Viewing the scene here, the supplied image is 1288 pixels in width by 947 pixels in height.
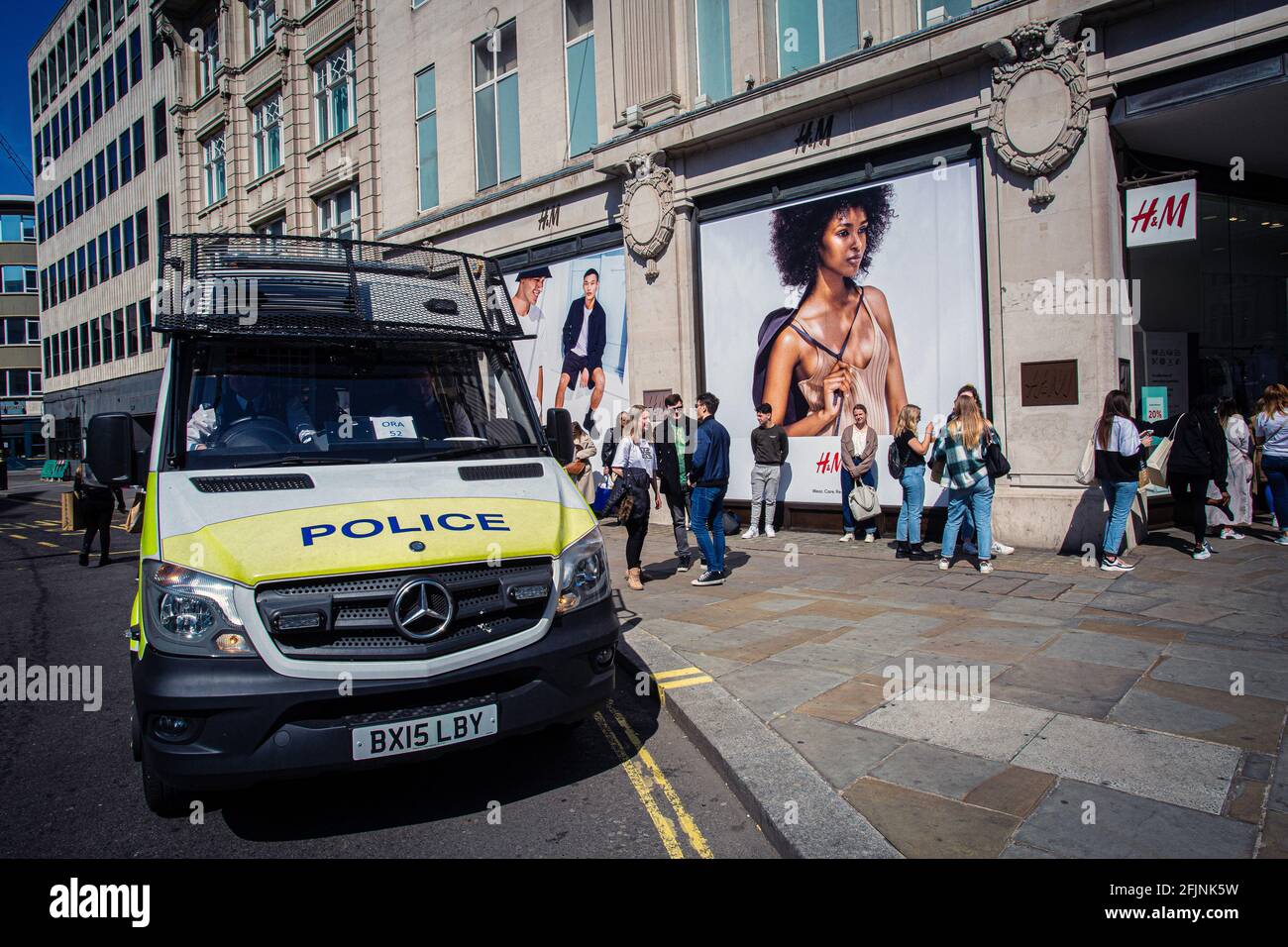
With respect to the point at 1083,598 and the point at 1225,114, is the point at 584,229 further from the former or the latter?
the point at 1083,598

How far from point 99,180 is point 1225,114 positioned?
47.2 meters

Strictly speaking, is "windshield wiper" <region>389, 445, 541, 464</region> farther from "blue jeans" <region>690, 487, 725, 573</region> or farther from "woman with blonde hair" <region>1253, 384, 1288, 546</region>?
"woman with blonde hair" <region>1253, 384, 1288, 546</region>

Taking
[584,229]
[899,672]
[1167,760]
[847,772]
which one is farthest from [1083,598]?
[584,229]

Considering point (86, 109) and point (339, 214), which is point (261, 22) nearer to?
point (339, 214)

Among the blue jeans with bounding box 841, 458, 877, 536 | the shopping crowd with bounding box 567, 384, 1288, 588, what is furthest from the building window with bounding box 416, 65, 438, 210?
the blue jeans with bounding box 841, 458, 877, 536

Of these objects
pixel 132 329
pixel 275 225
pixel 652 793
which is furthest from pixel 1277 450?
pixel 132 329

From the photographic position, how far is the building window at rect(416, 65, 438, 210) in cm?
1878

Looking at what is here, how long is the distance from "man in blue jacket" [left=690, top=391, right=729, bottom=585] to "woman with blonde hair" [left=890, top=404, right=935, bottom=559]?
2.39 meters

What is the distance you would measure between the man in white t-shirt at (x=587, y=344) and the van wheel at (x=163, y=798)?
12.2 m

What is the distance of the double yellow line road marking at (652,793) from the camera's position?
11.6 feet

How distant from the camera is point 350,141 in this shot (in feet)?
72.3

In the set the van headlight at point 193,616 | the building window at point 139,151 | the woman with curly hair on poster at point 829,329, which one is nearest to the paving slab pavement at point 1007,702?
the van headlight at point 193,616

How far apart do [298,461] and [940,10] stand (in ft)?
32.7

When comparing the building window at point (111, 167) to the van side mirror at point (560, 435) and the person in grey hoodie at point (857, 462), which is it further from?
the van side mirror at point (560, 435)
